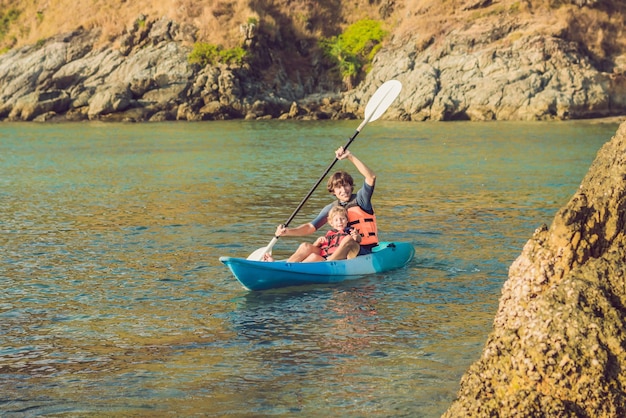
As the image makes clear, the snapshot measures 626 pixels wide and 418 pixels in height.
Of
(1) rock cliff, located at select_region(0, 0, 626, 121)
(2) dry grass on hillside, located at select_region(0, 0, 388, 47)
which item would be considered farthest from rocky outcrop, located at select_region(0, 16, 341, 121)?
(2) dry grass on hillside, located at select_region(0, 0, 388, 47)

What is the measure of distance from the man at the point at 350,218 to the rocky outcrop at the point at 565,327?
522 centimetres

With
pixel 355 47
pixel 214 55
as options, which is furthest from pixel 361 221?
pixel 355 47

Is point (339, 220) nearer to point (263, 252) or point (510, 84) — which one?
point (263, 252)

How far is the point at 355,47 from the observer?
54469 mm

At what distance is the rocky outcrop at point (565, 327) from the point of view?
4488 millimetres

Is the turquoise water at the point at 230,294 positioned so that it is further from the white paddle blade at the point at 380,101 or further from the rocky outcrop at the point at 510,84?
the rocky outcrop at the point at 510,84

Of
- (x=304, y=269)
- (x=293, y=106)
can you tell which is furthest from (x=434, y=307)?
(x=293, y=106)

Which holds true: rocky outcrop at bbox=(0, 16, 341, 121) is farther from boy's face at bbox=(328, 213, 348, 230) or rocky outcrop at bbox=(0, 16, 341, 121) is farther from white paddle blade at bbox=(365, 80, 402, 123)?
boy's face at bbox=(328, 213, 348, 230)

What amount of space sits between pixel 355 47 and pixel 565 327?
51.0 meters

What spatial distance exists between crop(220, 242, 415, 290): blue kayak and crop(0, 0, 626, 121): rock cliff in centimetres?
3222

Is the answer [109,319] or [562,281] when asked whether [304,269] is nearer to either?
[109,319]

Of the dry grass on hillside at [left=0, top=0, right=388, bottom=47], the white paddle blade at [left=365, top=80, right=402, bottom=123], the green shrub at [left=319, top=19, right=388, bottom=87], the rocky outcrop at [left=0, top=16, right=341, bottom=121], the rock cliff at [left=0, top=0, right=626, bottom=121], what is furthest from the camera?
the green shrub at [left=319, top=19, right=388, bottom=87]

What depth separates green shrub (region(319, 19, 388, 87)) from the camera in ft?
173

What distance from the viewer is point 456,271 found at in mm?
10805
